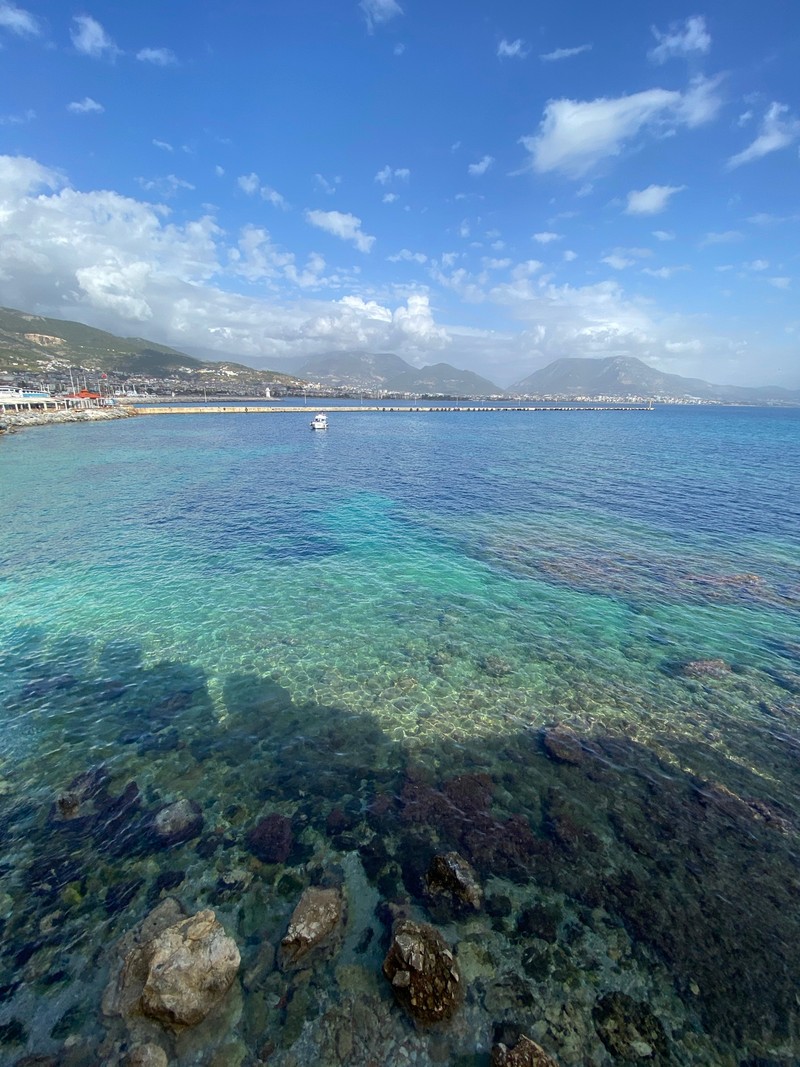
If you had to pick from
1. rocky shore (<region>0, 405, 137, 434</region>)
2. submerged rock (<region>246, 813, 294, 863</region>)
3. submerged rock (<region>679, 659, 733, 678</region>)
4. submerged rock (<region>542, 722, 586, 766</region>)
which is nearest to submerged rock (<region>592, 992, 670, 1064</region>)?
submerged rock (<region>542, 722, 586, 766</region>)

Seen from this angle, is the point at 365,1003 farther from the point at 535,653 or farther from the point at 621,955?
the point at 535,653

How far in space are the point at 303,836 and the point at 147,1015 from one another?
4.01 meters

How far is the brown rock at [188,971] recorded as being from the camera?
7461 millimetres

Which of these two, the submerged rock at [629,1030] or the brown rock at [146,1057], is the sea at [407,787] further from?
the brown rock at [146,1057]

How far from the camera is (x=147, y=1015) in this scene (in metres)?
7.54

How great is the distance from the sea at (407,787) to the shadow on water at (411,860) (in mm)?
55

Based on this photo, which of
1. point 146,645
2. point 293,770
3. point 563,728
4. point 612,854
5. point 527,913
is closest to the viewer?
point 527,913

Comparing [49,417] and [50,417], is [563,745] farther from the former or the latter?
[50,417]

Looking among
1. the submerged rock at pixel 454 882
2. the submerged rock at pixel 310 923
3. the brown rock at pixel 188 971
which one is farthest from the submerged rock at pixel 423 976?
the brown rock at pixel 188 971

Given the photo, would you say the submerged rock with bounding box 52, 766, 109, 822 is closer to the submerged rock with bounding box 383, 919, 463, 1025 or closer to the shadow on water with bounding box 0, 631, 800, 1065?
the shadow on water with bounding box 0, 631, 800, 1065

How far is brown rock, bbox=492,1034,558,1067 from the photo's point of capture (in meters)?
6.88

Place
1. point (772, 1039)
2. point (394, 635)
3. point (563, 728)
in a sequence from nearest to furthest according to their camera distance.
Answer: point (772, 1039) → point (563, 728) → point (394, 635)

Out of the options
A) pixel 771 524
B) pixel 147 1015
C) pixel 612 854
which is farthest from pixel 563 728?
pixel 771 524

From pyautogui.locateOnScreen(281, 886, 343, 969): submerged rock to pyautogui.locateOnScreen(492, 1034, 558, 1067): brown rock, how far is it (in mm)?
3537
